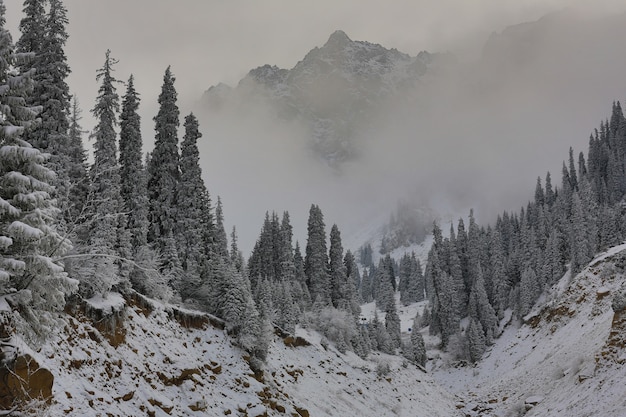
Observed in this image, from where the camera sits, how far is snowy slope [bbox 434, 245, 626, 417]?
30750 millimetres

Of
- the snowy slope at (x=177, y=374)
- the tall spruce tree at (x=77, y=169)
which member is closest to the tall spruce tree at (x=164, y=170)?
the tall spruce tree at (x=77, y=169)

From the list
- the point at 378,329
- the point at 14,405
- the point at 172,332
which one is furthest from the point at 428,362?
the point at 14,405

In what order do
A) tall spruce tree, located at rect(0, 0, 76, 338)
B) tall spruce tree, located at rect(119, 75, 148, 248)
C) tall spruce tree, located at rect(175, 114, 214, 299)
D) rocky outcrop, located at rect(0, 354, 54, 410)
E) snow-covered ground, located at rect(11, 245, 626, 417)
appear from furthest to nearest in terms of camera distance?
tall spruce tree, located at rect(175, 114, 214, 299), tall spruce tree, located at rect(119, 75, 148, 248), snow-covered ground, located at rect(11, 245, 626, 417), tall spruce tree, located at rect(0, 0, 76, 338), rocky outcrop, located at rect(0, 354, 54, 410)

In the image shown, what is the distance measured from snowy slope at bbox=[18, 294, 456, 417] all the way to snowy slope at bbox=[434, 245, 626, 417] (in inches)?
468

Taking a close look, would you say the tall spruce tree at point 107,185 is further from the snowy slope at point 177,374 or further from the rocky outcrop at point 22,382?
the rocky outcrop at point 22,382

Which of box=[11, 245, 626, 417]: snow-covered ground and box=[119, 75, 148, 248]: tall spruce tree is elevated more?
box=[119, 75, 148, 248]: tall spruce tree

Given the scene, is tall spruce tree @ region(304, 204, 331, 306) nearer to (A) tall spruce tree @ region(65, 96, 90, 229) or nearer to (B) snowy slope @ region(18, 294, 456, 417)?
(B) snowy slope @ region(18, 294, 456, 417)

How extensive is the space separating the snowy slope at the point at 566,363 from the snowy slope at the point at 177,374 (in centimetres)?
1188

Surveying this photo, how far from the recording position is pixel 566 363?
4303 cm

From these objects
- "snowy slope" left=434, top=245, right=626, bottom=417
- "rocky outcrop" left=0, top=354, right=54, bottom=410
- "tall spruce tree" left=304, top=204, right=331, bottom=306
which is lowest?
"snowy slope" left=434, top=245, right=626, bottom=417

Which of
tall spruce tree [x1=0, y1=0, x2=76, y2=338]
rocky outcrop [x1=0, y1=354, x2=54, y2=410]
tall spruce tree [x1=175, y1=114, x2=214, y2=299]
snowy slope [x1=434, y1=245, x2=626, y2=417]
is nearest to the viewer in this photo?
rocky outcrop [x1=0, y1=354, x2=54, y2=410]

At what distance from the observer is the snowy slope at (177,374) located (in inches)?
744

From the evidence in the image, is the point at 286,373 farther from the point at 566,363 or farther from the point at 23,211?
the point at 23,211

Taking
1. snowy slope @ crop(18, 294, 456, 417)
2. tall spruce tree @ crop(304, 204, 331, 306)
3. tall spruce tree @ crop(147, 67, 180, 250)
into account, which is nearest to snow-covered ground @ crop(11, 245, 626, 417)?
snowy slope @ crop(18, 294, 456, 417)
